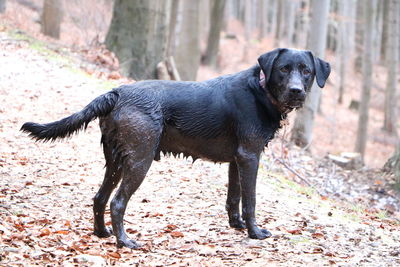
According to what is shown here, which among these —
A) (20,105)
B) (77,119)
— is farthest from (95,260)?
(20,105)

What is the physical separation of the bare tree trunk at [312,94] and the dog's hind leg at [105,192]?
9067 millimetres

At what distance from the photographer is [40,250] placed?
4945mm

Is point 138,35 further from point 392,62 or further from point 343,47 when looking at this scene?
point 343,47

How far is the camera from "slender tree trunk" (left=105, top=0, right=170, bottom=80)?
15.1m

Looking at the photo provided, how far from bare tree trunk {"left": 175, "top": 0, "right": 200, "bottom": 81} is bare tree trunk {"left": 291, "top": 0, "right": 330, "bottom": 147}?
6251 millimetres

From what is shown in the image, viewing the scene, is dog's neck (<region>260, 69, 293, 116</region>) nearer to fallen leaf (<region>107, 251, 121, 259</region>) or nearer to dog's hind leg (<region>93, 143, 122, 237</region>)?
dog's hind leg (<region>93, 143, 122, 237</region>)

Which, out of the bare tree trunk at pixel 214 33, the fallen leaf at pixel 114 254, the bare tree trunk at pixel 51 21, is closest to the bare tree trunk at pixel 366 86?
the bare tree trunk at pixel 214 33

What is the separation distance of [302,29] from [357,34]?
5.26 m

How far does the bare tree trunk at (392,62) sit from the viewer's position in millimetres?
20516

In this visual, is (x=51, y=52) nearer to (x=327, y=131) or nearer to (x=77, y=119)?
(x=77, y=119)

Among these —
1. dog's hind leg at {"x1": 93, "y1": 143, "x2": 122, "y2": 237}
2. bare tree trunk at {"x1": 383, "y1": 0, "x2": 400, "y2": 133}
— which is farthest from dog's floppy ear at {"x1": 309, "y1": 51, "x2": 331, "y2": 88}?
bare tree trunk at {"x1": 383, "y1": 0, "x2": 400, "y2": 133}

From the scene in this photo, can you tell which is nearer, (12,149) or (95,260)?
(95,260)

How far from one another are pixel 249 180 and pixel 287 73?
46.5 inches

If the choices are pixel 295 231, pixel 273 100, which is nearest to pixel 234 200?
pixel 295 231
